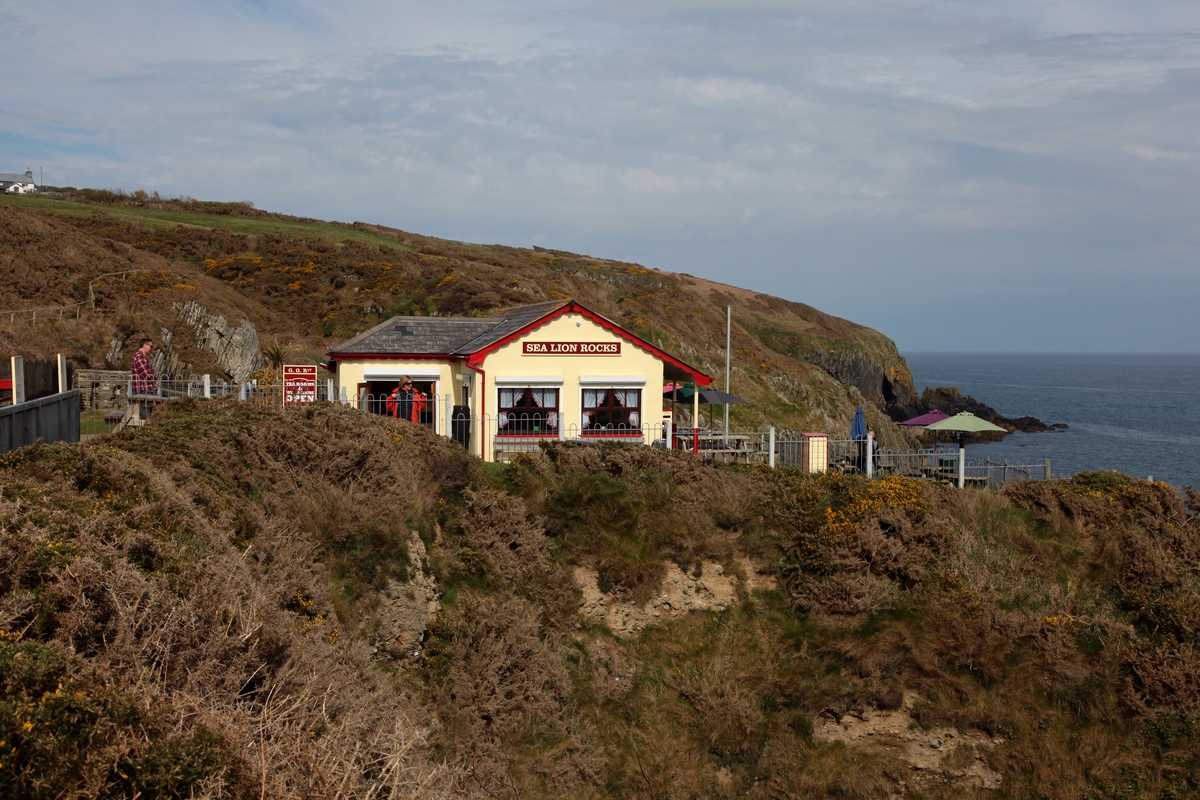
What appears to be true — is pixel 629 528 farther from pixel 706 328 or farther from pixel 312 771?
pixel 706 328

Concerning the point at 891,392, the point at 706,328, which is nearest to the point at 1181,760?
the point at 706,328

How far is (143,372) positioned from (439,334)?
7918mm

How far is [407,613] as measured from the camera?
13.5 metres

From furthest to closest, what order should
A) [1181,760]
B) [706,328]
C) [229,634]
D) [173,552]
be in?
[706,328]
[1181,760]
[173,552]
[229,634]

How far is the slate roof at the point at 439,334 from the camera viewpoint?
23.0 meters

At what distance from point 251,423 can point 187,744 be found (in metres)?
10.5

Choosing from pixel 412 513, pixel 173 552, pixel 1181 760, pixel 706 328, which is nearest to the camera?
pixel 173 552

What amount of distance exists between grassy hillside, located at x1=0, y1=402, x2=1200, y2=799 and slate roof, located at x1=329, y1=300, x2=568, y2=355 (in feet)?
16.3

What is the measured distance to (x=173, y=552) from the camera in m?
8.40

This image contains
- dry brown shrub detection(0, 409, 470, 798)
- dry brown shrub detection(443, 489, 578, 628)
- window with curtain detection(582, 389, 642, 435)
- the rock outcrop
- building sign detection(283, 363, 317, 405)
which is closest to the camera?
dry brown shrub detection(0, 409, 470, 798)

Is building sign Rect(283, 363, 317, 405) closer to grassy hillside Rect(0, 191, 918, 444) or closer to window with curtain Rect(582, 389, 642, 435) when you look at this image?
window with curtain Rect(582, 389, 642, 435)

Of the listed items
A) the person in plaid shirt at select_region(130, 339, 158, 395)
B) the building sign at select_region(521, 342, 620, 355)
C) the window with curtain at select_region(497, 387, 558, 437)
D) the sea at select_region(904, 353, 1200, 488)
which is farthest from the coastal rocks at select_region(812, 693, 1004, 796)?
the person in plaid shirt at select_region(130, 339, 158, 395)

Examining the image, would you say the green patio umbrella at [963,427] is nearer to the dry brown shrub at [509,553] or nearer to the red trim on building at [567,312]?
the red trim on building at [567,312]

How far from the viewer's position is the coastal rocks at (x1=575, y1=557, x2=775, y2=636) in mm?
16391
